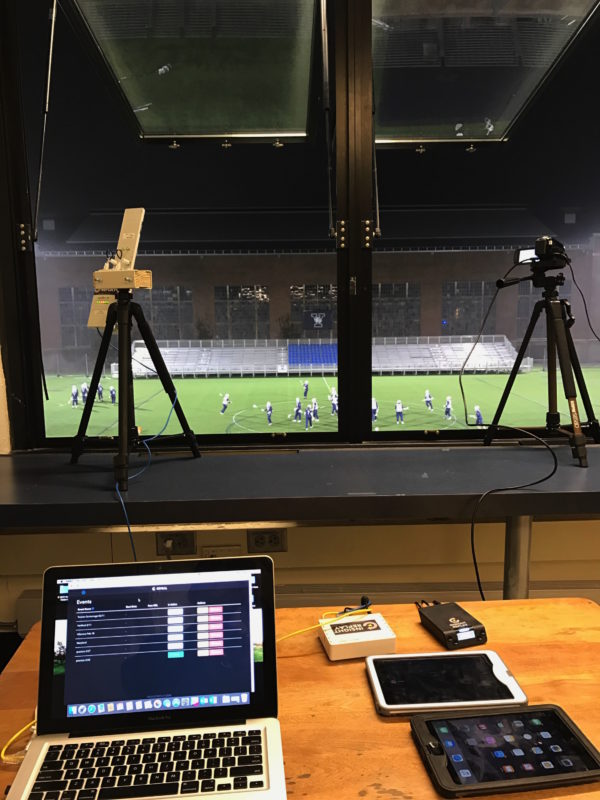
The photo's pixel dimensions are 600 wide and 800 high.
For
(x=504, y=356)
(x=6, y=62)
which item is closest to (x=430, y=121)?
(x=504, y=356)

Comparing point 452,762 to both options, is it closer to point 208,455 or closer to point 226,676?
point 226,676

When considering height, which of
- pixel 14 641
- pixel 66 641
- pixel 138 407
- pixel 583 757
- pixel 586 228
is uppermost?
pixel 586 228

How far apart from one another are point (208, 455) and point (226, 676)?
1.45 m

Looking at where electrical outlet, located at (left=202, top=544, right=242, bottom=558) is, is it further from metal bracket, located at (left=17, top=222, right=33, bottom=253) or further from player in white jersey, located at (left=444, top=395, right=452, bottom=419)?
metal bracket, located at (left=17, top=222, right=33, bottom=253)

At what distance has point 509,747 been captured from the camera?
2.42 ft

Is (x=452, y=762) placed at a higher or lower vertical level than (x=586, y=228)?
lower

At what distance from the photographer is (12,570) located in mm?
2127

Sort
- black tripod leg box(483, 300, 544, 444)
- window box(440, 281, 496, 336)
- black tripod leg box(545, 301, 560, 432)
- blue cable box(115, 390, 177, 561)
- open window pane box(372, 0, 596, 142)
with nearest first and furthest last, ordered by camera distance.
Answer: blue cable box(115, 390, 177, 561), black tripod leg box(545, 301, 560, 432), black tripod leg box(483, 300, 544, 444), open window pane box(372, 0, 596, 142), window box(440, 281, 496, 336)

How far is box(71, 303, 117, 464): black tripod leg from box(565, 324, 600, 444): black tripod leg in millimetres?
1666

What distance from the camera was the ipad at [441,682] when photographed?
2.73 ft

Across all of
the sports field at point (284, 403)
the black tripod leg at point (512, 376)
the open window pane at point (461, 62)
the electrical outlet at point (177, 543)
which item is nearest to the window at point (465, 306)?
the sports field at point (284, 403)

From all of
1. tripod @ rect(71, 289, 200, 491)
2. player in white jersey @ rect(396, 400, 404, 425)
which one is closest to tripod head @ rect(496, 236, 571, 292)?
player in white jersey @ rect(396, 400, 404, 425)

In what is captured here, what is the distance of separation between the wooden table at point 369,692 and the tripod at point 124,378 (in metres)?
0.86

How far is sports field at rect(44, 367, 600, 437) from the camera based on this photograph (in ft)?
7.16
